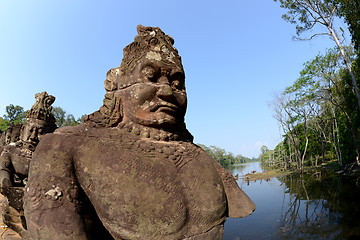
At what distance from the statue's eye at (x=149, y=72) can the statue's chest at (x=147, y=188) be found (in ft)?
1.95

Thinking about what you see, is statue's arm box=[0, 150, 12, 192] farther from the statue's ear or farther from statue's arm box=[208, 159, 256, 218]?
statue's arm box=[208, 159, 256, 218]

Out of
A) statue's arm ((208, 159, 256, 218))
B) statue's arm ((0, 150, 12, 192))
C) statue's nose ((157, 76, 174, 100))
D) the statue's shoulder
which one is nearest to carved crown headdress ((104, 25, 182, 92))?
statue's nose ((157, 76, 174, 100))

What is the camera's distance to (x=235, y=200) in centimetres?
188

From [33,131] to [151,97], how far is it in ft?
8.00

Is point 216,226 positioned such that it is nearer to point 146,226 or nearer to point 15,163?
point 146,226

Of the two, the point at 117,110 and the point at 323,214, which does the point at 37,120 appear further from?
the point at 323,214

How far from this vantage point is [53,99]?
3.37 m

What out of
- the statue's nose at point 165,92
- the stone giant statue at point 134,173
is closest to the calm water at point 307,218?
the stone giant statue at point 134,173

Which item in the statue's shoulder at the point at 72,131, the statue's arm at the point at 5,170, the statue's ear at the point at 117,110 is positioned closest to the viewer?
the statue's shoulder at the point at 72,131

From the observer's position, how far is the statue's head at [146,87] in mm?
1844

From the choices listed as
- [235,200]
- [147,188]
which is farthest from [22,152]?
[235,200]

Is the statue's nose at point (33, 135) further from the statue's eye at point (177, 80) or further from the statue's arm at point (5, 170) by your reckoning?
the statue's eye at point (177, 80)

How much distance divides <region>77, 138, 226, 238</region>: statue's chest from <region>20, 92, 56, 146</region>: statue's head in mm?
2188

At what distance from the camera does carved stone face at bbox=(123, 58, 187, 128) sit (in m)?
1.83
